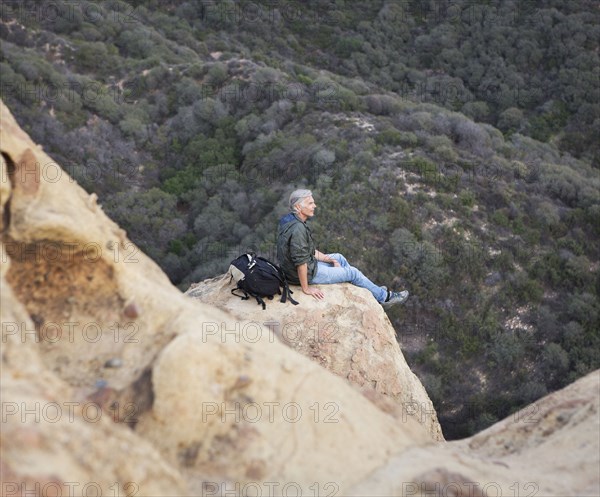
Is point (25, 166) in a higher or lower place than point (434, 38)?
higher

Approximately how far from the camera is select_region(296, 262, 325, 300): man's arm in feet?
23.1

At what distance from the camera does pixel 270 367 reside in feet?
14.3

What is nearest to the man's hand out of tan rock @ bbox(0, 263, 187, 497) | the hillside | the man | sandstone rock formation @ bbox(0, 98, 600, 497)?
the man

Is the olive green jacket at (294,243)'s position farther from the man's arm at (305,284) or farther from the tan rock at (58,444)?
the tan rock at (58,444)

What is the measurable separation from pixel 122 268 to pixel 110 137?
21109mm

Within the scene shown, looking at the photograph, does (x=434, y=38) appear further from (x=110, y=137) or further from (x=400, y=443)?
(x=400, y=443)

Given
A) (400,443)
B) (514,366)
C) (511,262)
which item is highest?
(400,443)

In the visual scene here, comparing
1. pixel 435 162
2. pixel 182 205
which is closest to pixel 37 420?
pixel 435 162

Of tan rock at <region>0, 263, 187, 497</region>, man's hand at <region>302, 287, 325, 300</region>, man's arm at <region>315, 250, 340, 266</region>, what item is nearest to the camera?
tan rock at <region>0, 263, 187, 497</region>

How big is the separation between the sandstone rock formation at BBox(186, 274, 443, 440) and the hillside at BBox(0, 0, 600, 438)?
3.01 m

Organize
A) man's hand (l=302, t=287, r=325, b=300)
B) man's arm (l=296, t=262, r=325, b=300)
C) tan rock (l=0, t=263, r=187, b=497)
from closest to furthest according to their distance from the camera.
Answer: tan rock (l=0, t=263, r=187, b=497) < man's arm (l=296, t=262, r=325, b=300) < man's hand (l=302, t=287, r=325, b=300)

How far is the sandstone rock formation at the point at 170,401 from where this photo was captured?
3580mm

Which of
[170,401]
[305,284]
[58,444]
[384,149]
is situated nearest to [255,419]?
[170,401]

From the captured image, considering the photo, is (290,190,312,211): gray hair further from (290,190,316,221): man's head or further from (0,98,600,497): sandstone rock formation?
(0,98,600,497): sandstone rock formation
